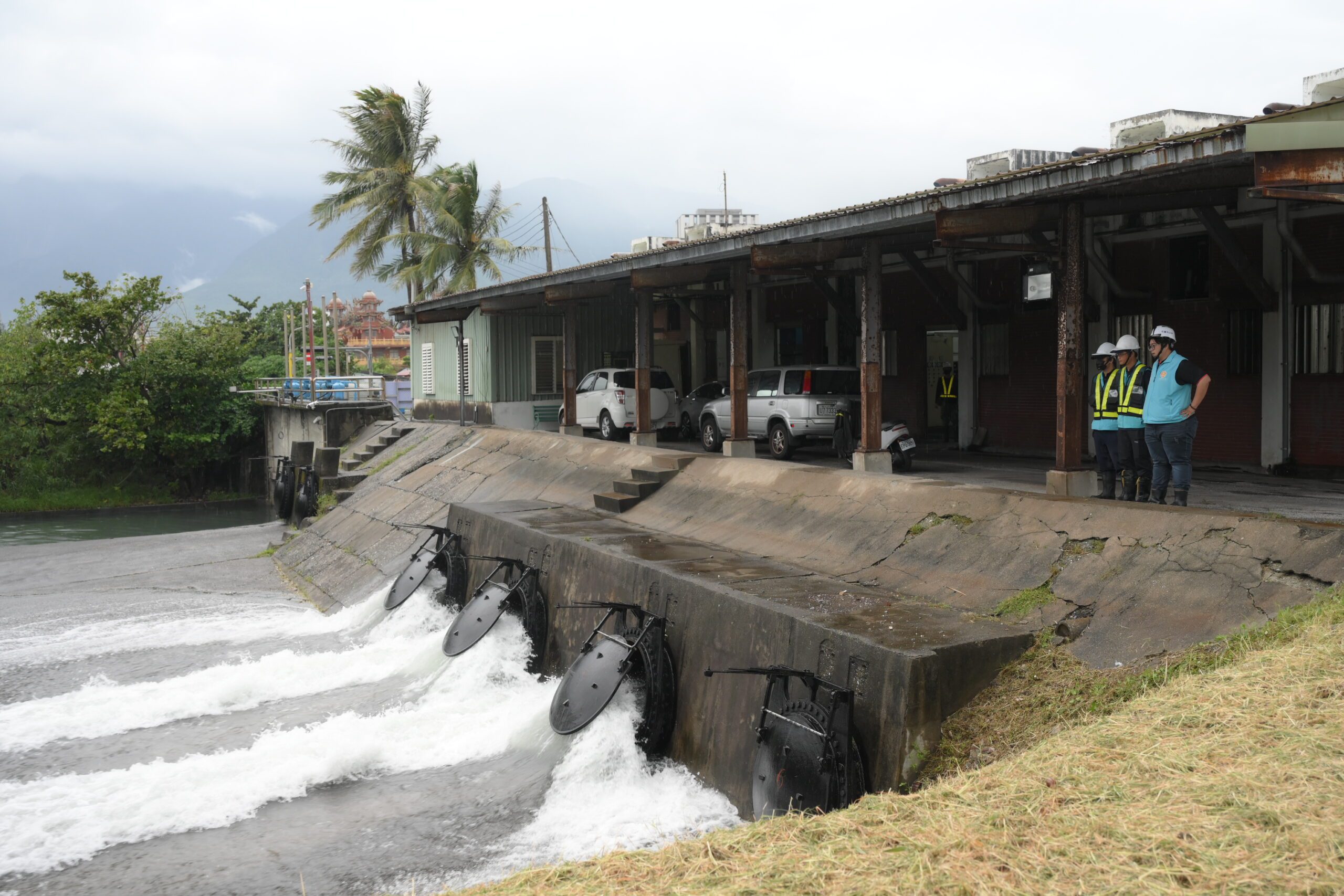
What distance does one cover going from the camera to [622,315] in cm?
2658

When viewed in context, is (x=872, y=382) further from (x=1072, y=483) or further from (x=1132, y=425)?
(x=1132, y=425)

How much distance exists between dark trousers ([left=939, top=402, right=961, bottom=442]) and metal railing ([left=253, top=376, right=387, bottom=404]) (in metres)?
18.6

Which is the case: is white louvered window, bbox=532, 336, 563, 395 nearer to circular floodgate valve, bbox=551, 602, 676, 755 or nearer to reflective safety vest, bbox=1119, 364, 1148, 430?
circular floodgate valve, bbox=551, 602, 676, 755

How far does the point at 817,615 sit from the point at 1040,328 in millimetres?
10776

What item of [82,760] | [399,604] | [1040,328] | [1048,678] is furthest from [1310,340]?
[82,760]

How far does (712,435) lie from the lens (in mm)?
18500

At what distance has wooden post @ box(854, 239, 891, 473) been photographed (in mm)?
13062

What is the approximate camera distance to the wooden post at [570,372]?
21.6 meters

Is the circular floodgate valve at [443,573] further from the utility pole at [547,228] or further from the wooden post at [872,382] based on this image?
the utility pole at [547,228]

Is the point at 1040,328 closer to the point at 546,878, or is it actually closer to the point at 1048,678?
the point at 1048,678

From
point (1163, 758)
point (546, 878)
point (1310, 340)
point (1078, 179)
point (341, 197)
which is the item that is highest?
point (341, 197)

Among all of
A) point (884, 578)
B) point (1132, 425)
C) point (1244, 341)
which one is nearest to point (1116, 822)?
point (884, 578)

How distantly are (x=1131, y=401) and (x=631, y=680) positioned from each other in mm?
5102

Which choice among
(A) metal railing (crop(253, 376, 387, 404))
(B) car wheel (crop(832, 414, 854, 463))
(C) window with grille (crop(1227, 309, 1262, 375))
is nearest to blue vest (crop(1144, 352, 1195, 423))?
(C) window with grille (crop(1227, 309, 1262, 375))
